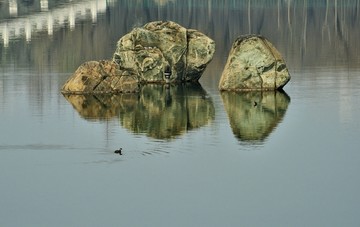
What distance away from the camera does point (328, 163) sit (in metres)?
60.2

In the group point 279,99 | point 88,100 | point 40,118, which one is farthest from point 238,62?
point 40,118

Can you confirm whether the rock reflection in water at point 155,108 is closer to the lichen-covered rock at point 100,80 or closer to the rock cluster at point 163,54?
the lichen-covered rock at point 100,80

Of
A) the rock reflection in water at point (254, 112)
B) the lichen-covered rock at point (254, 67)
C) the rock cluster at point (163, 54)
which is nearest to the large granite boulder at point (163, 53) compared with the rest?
the rock cluster at point (163, 54)

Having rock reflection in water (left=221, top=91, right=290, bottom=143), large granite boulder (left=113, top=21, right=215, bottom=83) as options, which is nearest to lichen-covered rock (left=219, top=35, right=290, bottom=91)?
rock reflection in water (left=221, top=91, right=290, bottom=143)

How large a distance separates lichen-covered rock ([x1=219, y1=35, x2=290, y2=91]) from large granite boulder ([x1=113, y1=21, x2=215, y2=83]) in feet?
19.8

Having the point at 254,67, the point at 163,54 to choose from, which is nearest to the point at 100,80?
the point at 163,54

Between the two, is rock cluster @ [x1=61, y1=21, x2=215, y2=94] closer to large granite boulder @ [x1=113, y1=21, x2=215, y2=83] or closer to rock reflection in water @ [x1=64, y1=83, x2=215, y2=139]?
large granite boulder @ [x1=113, y1=21, x2=215, y2=83]

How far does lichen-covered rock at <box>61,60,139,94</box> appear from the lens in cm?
8662

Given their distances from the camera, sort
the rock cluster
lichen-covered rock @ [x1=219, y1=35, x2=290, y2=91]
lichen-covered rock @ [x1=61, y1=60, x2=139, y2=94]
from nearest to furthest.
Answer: lichen-covered rock @ [x1=61, y1=60, x2=139, y2=94] → lichen-covered rock @ [x1=219, y1=35, x2=290, y2=91] → the rock cluster

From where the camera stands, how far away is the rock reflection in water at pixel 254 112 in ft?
230

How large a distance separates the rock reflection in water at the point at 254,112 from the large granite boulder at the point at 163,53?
22.3 feet

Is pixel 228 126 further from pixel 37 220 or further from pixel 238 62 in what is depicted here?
pixel 37 220

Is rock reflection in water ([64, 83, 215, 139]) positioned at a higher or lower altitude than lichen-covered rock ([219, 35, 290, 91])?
lower

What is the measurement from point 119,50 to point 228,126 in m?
23.7
